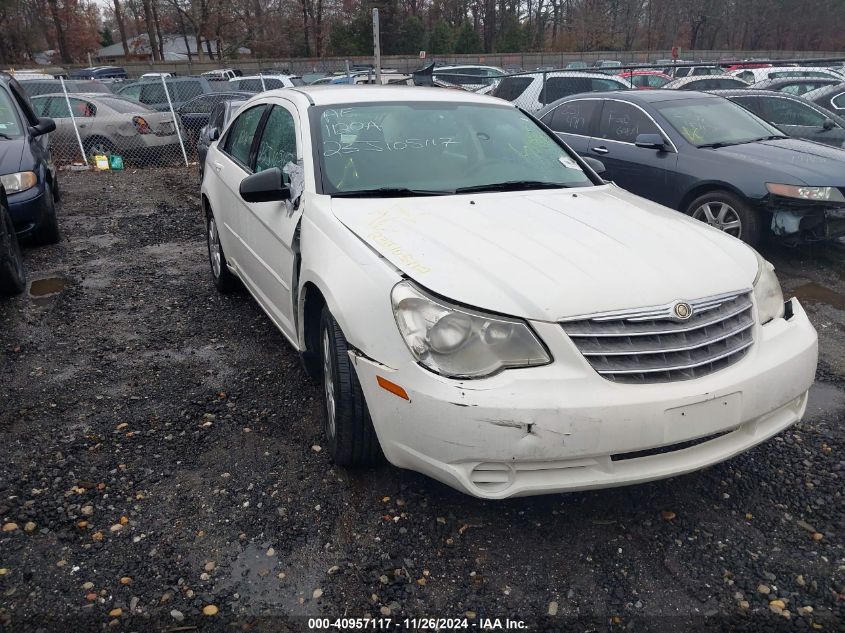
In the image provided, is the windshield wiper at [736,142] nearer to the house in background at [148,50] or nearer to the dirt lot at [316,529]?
the dirt lot at [316,529]

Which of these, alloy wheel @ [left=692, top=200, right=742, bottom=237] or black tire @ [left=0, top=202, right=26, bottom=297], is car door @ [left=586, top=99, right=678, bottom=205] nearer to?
alloy wheel @ [left=692, top=200, right=742, bottom=237]

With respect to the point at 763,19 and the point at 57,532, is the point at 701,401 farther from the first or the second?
the point at 763,19

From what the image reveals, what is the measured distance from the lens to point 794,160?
6.20 metres

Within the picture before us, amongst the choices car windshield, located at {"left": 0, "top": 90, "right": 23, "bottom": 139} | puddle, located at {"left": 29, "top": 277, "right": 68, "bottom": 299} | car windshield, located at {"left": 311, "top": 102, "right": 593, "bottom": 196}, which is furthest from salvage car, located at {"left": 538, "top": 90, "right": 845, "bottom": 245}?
car windshield, located at {"left": 0, "top": 90, "right": 23, "bottom": 139}

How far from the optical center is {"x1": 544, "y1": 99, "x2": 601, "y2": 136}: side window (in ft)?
25.3

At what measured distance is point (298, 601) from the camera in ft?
7.73

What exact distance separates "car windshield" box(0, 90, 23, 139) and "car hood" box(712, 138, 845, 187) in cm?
709

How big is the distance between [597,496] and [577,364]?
0.84 metres

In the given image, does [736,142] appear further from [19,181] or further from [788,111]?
[19,181]

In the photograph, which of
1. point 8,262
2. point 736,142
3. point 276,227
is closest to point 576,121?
point 736,142

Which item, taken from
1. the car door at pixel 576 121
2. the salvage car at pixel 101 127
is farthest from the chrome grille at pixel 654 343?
the salvage car at pixel 101 127

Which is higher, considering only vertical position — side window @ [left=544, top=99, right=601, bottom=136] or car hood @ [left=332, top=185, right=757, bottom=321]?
car hood @ [left=332, top=185, right=757, bottom=321]

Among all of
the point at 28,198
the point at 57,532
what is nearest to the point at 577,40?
the point at 28,198

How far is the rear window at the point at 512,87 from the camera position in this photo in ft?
43.3
